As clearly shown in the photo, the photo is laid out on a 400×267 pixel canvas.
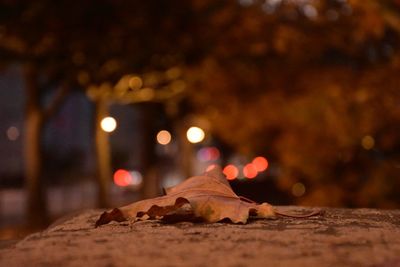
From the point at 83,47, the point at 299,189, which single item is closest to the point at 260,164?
the point at 299,189

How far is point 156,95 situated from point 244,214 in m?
26.9

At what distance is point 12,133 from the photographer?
197ft

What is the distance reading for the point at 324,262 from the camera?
3.30 m

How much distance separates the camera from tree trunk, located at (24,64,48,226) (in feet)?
76.5

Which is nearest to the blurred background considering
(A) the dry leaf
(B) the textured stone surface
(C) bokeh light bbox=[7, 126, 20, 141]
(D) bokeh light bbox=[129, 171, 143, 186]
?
(A) the dry leaf

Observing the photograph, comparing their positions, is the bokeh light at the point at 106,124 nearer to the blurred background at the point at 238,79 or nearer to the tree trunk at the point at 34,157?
the blurred background at the point at 238,79

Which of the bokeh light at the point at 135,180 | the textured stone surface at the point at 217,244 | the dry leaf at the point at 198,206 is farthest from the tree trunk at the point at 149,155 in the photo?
the textured stone surface at the point at 217,244

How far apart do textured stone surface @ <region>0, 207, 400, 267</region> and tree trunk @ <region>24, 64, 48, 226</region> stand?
18666 mm

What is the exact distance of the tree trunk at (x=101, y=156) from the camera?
26.9 metres

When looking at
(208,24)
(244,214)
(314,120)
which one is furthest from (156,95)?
(244,214)

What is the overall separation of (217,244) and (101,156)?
23.8 metres

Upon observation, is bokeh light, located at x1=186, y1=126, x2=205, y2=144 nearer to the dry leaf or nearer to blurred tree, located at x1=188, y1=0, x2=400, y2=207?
blurred tree, located at x1=188, y1=0, x2=400, y2=207

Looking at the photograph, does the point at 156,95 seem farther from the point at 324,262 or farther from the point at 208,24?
the point at 324,262

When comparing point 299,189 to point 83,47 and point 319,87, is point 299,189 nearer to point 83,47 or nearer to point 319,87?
point 319,87
